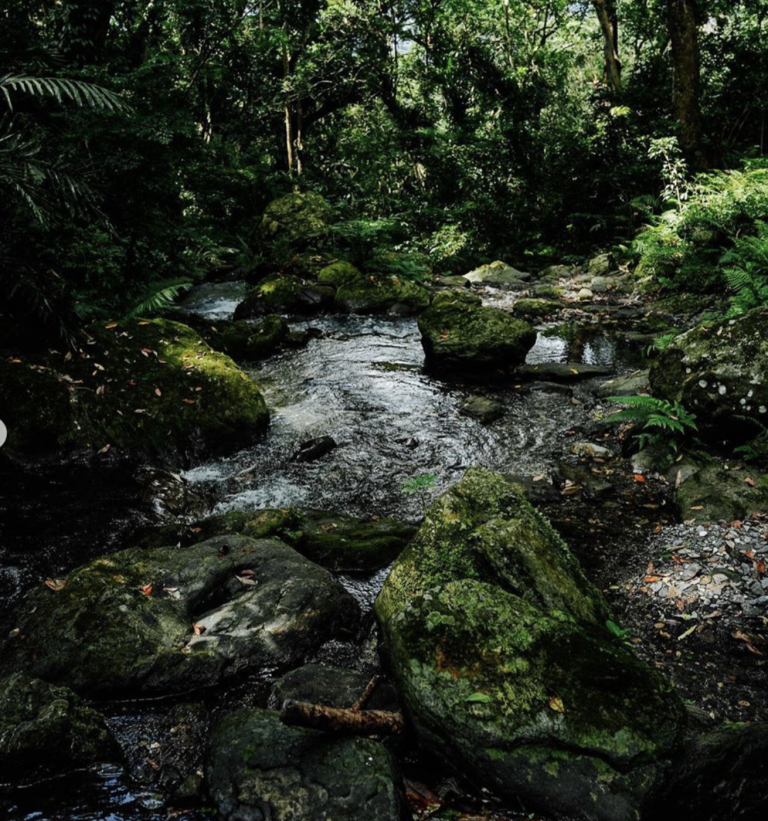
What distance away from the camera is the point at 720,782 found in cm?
221

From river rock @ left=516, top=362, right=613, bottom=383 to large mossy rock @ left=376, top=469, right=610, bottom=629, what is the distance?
4573mm

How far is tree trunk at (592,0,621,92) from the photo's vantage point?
1728cm

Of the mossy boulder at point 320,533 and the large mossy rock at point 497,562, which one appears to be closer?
the large mossy rock at point 497,562

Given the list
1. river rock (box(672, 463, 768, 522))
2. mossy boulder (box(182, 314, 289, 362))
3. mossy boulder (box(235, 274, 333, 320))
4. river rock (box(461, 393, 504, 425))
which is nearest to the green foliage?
river rock (box(672, 463, 768, 522))

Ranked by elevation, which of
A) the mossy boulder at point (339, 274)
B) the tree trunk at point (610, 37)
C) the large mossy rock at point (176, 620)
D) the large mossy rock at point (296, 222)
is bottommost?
the large mossy rock at point (176, 620)

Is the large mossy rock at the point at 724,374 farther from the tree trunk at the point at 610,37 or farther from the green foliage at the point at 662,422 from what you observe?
the tree trunk at the point at 610,37

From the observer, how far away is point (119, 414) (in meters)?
5.88

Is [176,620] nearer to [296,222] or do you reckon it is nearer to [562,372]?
[562,372]

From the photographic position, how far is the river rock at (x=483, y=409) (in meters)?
7.00

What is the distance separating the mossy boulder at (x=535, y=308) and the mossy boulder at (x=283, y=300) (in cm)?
409

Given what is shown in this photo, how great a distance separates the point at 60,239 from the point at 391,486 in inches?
240

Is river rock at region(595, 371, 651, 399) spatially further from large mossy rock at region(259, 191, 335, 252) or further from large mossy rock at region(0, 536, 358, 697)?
large mossy rock at region(259, 191, 335, 252)

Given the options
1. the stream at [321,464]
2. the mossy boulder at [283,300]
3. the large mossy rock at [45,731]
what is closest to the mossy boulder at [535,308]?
the stream at [321,464]

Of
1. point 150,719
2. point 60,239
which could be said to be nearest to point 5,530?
point 150,719
